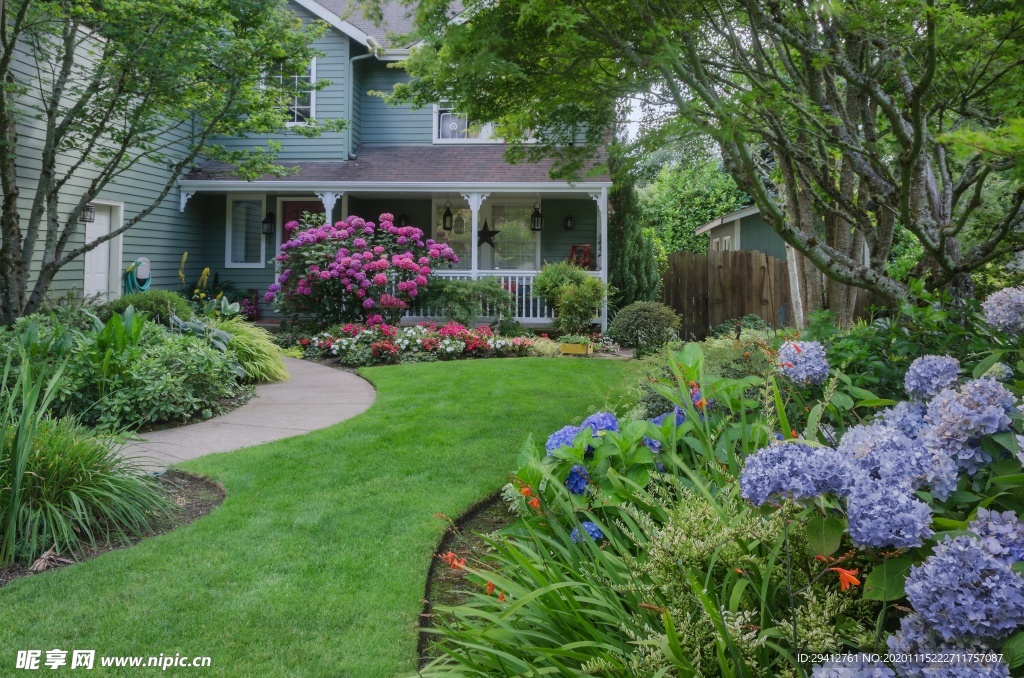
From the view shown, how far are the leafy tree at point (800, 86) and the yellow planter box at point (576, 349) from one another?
5663mm

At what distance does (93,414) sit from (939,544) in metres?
6.38

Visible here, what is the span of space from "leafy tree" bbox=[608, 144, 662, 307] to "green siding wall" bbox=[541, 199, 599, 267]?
482mm

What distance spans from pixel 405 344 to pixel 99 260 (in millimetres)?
6107

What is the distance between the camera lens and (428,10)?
477 cm

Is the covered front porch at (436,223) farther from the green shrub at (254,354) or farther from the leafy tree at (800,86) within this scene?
the leafy tree at (800,86)

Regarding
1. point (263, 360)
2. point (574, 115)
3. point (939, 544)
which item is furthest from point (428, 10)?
point (263, 360)

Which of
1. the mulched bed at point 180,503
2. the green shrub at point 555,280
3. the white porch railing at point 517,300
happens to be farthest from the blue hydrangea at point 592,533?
the white porch railing at point 517,300

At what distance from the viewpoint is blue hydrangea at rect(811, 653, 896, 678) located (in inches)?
55.4

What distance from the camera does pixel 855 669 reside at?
1432mm

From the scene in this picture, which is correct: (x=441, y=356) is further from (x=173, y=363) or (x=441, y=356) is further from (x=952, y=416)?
(x=952, y=416)

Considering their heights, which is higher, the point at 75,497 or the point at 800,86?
the point at 800,86

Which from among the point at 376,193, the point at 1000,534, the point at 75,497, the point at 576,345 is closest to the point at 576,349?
the point at 576,345

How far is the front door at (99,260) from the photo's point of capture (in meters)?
12.5

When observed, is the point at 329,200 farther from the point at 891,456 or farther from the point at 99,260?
the point at 891,456
